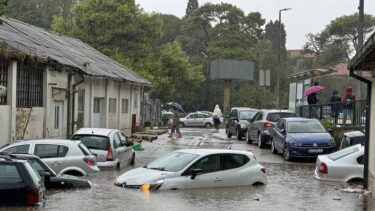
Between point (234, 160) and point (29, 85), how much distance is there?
9.66 meters

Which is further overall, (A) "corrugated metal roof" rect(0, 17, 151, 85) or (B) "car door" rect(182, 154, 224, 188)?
(A) "corrugated metal roof" rect(0, 17, 151, 85)

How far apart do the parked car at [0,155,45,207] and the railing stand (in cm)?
1800

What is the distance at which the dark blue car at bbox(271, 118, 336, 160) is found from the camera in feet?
79.9

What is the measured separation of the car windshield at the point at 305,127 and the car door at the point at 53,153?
37.5ft

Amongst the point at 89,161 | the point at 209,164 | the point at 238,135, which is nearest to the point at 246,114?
the point at 238,135

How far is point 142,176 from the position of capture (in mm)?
15555

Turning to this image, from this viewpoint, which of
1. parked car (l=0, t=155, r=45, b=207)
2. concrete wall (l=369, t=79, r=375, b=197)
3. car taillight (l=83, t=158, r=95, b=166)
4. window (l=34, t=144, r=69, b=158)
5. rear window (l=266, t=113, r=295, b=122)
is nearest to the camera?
parked car (l=0, t=155, r=45, b=207)

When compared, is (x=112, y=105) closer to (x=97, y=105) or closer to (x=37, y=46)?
(x=97, y=105)

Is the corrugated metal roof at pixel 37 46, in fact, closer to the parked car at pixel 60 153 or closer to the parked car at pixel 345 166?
the parked car at pixel 60 153

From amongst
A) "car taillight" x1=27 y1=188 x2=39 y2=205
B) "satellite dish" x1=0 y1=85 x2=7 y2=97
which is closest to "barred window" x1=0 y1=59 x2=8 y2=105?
"satellite dish" x1=0 y1=85 x2=7 y2=97

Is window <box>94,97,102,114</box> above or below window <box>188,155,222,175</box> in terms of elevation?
above

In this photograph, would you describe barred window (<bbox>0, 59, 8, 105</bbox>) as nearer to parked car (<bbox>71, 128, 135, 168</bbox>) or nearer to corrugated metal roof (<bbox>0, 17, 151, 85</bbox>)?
corrugated metal roof (<bbox>0, 17, 151, 85</bbox>)

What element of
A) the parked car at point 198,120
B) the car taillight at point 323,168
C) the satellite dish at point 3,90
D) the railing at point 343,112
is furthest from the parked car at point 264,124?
the parked car at point 198,120

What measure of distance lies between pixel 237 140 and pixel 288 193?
1963 cm
